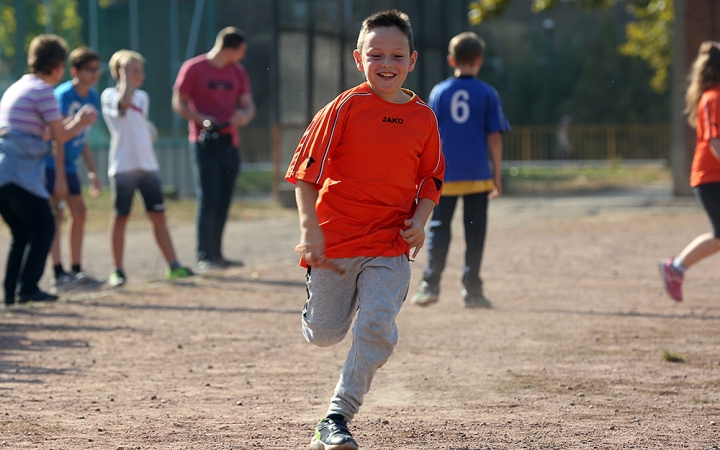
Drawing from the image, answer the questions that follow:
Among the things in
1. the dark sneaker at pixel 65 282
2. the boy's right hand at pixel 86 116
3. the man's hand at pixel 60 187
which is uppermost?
the boy's right hand at pixel 86 116

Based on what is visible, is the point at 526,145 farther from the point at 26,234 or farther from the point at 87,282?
the point at 26,234

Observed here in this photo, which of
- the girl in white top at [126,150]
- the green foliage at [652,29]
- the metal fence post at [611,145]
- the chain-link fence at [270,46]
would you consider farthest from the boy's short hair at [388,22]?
the metal fence post at [611,145]

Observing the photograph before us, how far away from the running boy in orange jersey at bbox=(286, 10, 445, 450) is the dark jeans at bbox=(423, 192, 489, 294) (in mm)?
3385

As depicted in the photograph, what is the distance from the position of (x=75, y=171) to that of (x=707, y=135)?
5.19 meters

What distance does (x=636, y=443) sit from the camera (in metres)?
4.02

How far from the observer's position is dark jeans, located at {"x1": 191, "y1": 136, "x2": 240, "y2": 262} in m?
9.45

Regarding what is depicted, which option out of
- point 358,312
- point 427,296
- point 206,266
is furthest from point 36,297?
point 358,312

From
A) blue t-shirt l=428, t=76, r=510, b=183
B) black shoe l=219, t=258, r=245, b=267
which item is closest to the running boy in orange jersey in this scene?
blue t-shirt l=428, t=76, r=510, b=183

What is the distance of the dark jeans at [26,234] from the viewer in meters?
7.48

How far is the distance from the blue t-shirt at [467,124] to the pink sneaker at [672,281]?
4.97ft

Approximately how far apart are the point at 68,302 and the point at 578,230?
7.18m

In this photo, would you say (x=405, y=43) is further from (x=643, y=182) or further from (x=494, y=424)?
(x=643, y=182)

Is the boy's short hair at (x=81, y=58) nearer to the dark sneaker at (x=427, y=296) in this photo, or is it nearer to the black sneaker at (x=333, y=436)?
the dark sneaker at (x=427, y=296)

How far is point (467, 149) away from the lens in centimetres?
735
